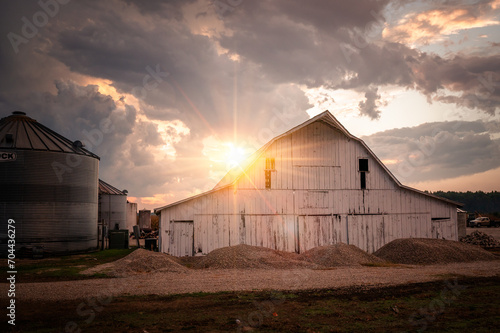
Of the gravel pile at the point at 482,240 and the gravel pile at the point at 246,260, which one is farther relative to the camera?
the gravel pile at the point at 482,240

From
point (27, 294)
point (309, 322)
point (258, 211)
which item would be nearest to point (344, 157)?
point (258, 211)

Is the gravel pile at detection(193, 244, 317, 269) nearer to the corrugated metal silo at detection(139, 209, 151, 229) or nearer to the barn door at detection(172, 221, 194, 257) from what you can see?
the barn door at detection(172, 221, 194, 257)

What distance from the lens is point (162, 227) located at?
2225 centimetres

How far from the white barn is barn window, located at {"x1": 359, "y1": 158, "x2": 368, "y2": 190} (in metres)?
0.07

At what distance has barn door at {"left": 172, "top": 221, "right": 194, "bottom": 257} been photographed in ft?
72.9

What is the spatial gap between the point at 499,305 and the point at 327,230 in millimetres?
13653

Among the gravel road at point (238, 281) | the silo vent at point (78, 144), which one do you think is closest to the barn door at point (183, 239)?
the gravel road at point (238, 281)

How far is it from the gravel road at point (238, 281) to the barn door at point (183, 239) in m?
4.40

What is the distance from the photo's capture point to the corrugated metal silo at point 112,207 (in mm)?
39344

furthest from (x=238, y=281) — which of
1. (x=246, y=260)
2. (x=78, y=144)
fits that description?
(x=78, y=144)

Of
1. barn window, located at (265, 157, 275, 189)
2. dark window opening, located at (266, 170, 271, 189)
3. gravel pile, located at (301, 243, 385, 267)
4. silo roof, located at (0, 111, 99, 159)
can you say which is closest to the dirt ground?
gravel pile, located at (301, 243, 385, 267)

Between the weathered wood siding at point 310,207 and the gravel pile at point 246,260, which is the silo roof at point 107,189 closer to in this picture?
the weathered wood siding at point 310,207

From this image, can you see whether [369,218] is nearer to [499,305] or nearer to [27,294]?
[499,305]

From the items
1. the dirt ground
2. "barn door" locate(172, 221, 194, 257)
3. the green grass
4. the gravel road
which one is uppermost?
"barn door" locate(172, 221, 194, 257)
